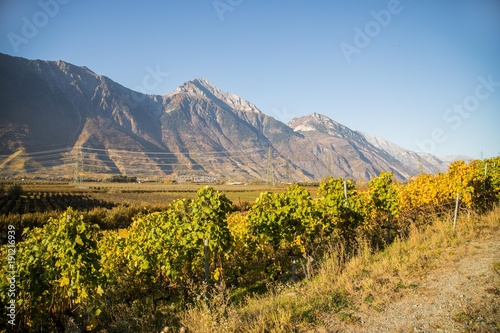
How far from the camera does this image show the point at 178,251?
9.21m

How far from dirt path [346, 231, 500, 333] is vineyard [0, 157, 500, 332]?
3286mm

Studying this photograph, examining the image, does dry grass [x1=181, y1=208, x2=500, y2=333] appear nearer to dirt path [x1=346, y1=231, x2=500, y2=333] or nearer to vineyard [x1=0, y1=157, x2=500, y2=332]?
dirt path [x1=346, y1=231, x2=500, y2=333]

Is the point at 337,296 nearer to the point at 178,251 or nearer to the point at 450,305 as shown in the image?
the point at 450,305

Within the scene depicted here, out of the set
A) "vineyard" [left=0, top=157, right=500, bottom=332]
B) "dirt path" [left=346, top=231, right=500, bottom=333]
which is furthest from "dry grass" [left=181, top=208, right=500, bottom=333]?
"vineyard" [left=0, top=157, right=500, bottom=332]

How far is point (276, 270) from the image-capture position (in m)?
12.3

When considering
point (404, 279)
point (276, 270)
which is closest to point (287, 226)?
point (276, 270)

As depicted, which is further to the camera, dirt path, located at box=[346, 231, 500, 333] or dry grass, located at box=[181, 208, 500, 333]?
dry grass, located at box=[181, 208, 500, 333]

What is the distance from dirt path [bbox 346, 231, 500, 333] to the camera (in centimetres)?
577

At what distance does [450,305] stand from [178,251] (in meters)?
7.52

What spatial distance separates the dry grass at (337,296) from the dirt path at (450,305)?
324mm

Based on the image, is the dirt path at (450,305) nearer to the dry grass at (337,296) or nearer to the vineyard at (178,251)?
the dry grass at (337,296)

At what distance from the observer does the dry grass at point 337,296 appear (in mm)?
6160

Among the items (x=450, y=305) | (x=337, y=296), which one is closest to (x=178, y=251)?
(x=337, y=296)

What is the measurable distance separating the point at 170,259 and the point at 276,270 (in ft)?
16.5
